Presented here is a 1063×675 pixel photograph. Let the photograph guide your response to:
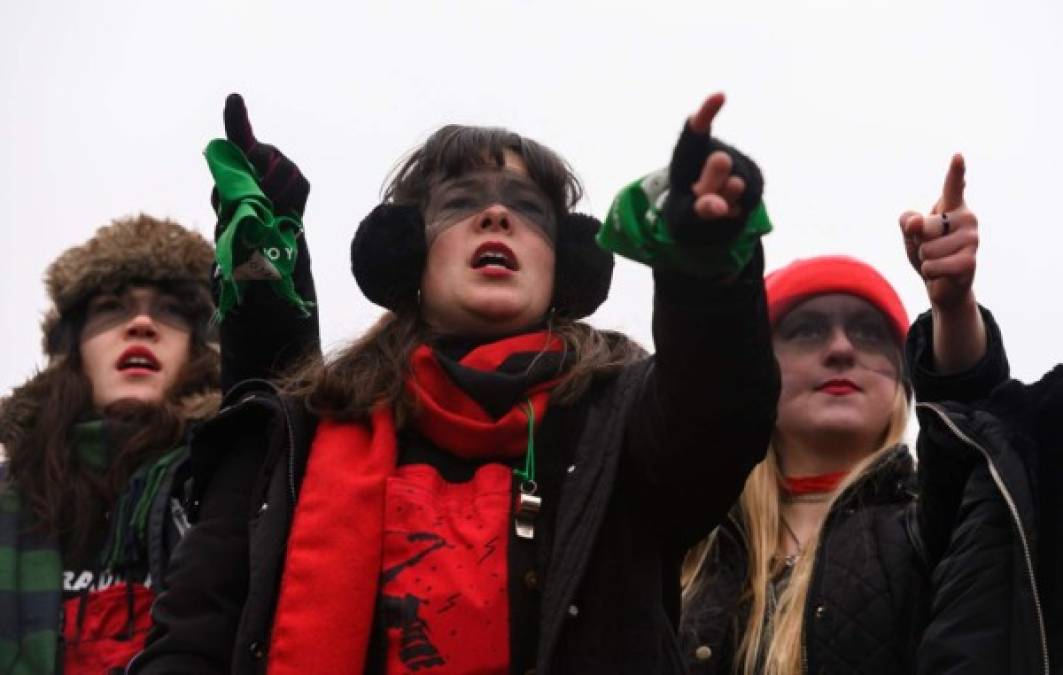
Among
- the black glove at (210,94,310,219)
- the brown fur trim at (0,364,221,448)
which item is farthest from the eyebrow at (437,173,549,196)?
the brown fur trim at (0,364,221,448)

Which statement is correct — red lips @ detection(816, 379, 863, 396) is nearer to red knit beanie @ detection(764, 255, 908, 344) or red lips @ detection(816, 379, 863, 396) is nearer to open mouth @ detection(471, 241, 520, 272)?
red knit beanie @ detection(764, 255, 908, 344)

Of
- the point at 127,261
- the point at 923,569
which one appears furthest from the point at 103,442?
the point at 923,569

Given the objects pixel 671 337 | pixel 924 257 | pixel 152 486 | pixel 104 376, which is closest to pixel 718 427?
pixel 671 337

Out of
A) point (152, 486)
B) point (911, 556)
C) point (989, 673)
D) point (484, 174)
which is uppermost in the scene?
point (484, 174)

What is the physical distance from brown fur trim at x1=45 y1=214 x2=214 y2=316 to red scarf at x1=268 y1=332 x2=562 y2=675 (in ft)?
8.91

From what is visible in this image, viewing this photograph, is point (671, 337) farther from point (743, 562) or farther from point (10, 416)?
point (10, 416)

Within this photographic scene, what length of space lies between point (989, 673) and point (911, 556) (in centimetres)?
88

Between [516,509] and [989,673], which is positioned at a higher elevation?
[516,509]

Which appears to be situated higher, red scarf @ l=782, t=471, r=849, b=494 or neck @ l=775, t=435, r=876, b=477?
neck @ l=775, t=435, r=876, b=477

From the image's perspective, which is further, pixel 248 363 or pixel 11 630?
pixel 11 630

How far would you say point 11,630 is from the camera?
5.83 meters

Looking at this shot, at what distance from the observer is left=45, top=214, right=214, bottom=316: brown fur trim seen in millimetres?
6742

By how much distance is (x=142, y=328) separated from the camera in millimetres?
6621

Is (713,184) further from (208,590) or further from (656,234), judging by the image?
(208,590)
